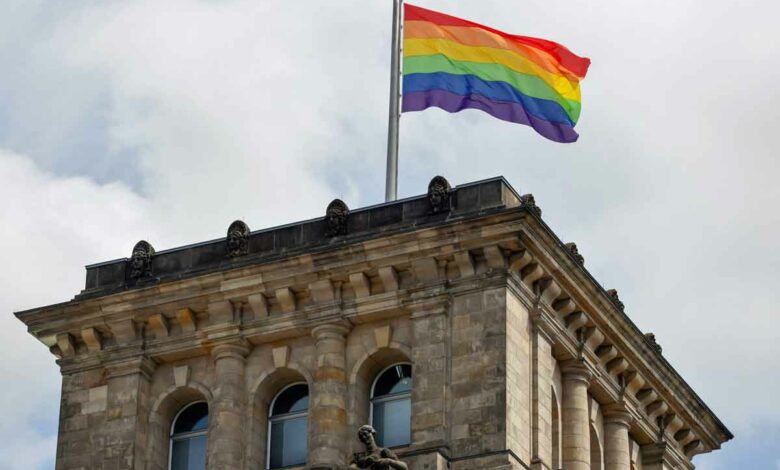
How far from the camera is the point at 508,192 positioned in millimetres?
66375

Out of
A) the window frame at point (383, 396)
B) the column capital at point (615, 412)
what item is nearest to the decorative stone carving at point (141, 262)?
the window frame at point (383, 396)

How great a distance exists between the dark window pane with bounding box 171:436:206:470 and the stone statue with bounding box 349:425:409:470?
6.48m

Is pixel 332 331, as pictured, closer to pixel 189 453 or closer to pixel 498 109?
pixel 189 453

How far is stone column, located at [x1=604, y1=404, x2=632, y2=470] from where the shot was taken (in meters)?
69.9

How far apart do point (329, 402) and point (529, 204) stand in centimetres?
637

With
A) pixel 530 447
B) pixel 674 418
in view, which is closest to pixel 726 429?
pixel 674 418

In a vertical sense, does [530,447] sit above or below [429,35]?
below

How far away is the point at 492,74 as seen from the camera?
70.4m

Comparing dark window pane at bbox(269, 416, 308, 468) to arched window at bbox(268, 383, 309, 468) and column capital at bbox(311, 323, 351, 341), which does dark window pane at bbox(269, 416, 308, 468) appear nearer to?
arched window at bbox(268, 383, 309, 468)

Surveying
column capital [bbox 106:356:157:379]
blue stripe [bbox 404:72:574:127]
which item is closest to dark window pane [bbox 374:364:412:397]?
column capital [bbox 106:356:157:379]

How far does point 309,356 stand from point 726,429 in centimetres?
1350

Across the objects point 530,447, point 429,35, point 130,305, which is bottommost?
point 530,447

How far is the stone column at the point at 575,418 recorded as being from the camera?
67312mm

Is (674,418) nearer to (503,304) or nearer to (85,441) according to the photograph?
(503,304)
